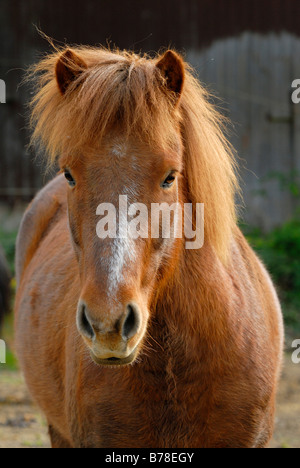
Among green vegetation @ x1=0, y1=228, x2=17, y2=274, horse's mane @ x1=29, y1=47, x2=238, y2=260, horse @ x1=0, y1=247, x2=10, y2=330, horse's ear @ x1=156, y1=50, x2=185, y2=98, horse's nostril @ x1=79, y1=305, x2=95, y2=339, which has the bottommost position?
horse @ x1=0, y1=247, x2=10, y2=330

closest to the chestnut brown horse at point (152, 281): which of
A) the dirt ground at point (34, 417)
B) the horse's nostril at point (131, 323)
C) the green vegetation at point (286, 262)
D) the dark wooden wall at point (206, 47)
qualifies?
the horse's nostril at point (131, 323)

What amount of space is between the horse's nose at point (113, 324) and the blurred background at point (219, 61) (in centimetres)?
727

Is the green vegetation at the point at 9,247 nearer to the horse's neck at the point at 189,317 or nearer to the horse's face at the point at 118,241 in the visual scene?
the horse's neck at the point at 189,317

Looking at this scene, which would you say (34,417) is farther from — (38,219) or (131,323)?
(131,323)

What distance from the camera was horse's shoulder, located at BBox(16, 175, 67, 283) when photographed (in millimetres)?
4207

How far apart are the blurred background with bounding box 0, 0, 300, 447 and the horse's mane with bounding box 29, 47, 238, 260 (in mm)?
6632

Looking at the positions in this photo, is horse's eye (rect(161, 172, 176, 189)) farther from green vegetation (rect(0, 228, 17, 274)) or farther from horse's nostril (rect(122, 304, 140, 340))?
green vegetation (rect(0, 228, 17, 274))

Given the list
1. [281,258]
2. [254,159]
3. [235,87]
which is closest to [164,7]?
[235,87]

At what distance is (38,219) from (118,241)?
99.6 inches

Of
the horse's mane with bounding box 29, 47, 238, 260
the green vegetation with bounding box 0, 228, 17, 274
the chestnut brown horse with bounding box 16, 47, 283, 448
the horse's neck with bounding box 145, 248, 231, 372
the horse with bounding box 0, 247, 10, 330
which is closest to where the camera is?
the chestnut brown horse with bounding box 16, 47, 283, 448

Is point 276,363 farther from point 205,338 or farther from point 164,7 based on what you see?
point 164,7

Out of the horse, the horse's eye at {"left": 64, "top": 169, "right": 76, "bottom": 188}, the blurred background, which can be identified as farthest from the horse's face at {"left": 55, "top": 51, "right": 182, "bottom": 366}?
the blurred background

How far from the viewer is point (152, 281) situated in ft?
7.26
